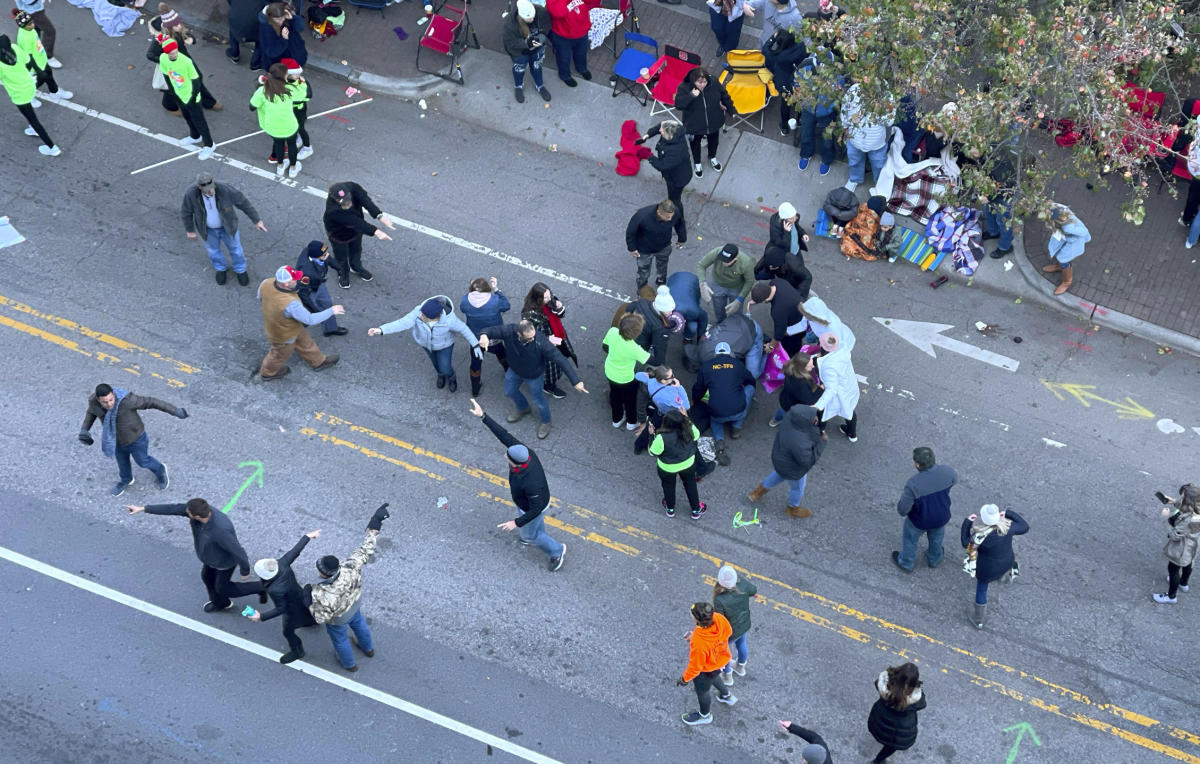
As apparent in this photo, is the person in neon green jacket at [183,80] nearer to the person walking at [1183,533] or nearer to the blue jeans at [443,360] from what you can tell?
the blue jeans at [443,360]

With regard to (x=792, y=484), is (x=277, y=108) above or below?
above

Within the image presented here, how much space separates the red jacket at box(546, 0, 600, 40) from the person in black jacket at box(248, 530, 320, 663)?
8453 mm

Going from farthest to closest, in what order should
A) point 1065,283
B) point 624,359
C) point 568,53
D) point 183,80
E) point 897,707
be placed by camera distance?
point 568,53 < point 183,80 < point 1065,283 < point 624,359 < point 897,707

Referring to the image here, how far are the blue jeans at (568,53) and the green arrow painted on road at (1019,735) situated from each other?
401 inches

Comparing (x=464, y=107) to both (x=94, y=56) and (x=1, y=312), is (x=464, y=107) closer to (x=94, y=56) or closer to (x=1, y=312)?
(x=94, y=56)

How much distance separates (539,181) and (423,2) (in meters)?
4.15

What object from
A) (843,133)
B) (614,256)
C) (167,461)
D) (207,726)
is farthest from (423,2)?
(207,726)

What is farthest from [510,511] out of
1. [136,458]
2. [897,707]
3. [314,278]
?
[897,707]

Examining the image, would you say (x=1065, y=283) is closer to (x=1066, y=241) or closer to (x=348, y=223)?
(x=1066, y=241)

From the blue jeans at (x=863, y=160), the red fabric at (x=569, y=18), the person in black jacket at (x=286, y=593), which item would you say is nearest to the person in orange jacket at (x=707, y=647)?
the person in black jacket at (x=286, y=593)

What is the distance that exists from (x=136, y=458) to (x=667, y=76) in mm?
8635

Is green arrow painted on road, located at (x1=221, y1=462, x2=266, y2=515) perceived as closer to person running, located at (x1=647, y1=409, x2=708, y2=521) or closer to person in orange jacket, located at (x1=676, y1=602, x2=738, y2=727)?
person running, located at (x1=647, y1=409, x2=708, y2=521)

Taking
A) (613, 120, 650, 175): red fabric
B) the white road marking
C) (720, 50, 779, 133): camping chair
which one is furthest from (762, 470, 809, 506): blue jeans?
(720, 50, 779, 133): camping chair

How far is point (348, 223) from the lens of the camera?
12.2 m
